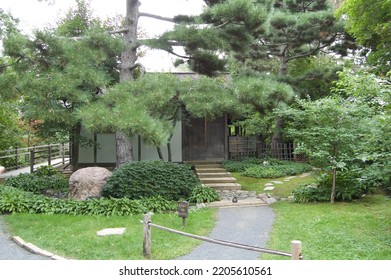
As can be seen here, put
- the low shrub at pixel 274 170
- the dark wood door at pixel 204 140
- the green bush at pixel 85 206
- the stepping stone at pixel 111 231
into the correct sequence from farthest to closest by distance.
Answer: the dark wood door at pixel 204 140 < the low shrub at pixel 274 170 < the green bush at pixel 85 206 < the stepping stone at pixel 111 231

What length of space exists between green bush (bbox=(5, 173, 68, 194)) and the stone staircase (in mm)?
3946

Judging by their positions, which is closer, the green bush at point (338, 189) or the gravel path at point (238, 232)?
the gravel path at point (238, 232)

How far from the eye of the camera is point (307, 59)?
15438mm

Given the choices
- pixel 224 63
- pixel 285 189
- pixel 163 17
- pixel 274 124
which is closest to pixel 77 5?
pixel 163 17

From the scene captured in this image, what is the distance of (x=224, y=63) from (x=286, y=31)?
160 inches

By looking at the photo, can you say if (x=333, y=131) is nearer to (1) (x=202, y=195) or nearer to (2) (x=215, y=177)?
(1) (x=202, y=195)

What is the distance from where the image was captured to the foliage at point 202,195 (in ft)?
24.8

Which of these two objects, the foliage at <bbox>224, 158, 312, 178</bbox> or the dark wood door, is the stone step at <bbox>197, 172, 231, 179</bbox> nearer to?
the foliage at <bbox>224, 158, 312, 178</bbox>

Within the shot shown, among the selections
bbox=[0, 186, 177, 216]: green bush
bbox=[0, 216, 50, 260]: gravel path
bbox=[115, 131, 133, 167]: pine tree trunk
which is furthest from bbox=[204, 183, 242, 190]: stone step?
bbox=[0, 216, 50, 260]: gravel path

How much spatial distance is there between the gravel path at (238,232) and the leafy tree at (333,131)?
5.27ft

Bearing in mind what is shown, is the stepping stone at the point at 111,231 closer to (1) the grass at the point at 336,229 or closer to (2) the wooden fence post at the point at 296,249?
(1) the grass at the point at 336,229

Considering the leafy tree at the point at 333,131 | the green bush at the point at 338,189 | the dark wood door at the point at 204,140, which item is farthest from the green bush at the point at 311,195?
the dark wood door at the point at 204,140

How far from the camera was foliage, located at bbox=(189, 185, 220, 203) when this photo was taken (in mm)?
7551

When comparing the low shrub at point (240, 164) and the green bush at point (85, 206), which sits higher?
the low shrub at point (240, 164)
